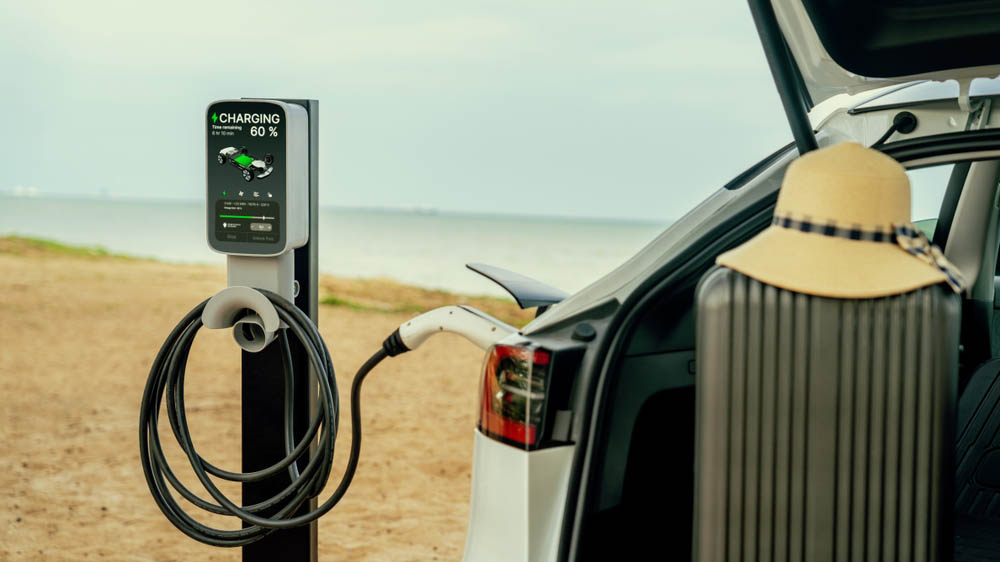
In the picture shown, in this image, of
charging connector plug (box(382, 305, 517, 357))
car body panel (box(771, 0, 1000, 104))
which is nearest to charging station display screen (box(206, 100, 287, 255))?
charging connector plug (box(382, 305, 517, 357))

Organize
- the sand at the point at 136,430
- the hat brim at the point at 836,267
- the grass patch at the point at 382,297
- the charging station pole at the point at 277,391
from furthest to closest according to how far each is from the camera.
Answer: the grass patch at the point at 382,297 → the sand at the point at 136,430 → the charging station pole at the point at 277,391 → the hat brim at the point at 836,267

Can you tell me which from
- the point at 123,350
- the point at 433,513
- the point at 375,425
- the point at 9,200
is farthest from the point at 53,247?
the point at 9,200

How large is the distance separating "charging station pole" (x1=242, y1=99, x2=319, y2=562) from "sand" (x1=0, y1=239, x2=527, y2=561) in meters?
1.78

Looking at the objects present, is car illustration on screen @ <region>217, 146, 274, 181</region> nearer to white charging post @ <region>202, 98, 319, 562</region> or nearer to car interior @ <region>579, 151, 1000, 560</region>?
white charging post @ <region>202, 98, 319, 562</region>

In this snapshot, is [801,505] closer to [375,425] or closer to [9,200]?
[375,425]

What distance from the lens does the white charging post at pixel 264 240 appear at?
2432mm

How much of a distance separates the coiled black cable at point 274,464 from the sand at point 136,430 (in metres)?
1.72

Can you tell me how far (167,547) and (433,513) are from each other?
1.31 metres

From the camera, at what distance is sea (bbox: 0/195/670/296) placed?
88.4ft

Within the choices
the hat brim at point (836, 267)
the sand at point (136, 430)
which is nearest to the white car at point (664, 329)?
the hat brim at point (836, 267)

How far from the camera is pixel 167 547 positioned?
4262 millimetres

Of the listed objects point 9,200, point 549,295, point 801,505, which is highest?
point 549,295

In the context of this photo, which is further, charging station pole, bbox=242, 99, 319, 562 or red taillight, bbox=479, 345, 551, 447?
charging station pole, bbox=242, 99, 319, 562

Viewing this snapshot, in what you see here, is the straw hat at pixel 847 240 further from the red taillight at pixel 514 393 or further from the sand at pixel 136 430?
the sand at pixel 136 430
